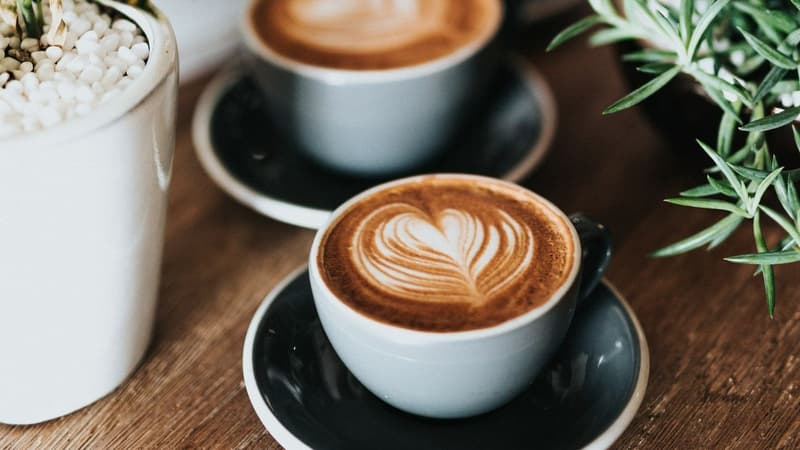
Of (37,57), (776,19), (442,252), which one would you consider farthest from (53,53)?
(776,19)

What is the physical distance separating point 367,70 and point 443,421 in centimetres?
35

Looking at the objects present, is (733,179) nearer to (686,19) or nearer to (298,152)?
(686,19)

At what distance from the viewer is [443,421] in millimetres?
588

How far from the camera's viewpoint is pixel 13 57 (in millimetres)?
548

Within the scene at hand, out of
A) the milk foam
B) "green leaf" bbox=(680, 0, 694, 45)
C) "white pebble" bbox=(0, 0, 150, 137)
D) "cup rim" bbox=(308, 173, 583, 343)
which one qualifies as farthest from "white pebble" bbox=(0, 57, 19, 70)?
"green leaf" bbox=(680, 0, 694, 45)

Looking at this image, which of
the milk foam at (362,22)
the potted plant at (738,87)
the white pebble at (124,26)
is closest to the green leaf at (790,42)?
the potted plant at (738,87)

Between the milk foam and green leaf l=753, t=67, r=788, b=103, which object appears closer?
green leaf l=753, t=67, r=788, b=103

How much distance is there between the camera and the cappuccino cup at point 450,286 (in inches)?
20.3

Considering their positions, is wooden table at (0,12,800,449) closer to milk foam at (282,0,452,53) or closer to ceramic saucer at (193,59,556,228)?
ceramic saucer at (193,59,556,228)

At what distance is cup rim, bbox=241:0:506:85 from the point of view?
0.75 metres

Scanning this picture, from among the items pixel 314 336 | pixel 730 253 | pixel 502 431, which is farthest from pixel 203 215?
pixel 730 253

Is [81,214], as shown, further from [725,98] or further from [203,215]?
[725,98]

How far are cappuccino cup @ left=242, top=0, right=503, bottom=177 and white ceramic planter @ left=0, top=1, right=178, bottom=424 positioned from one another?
0.23 metres

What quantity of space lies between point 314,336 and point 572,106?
474 mm
